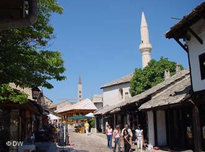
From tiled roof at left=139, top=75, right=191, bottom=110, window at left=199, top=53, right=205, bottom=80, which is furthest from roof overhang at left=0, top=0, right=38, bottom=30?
tiled roof at left=139, top=75, right=191, bottom=110

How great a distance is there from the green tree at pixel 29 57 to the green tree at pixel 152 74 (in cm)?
3033

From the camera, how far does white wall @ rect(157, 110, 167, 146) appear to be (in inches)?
680

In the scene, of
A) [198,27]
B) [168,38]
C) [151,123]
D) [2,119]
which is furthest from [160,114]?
[2,119]

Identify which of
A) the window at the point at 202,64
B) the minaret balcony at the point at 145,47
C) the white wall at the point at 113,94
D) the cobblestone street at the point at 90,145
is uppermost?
the minaret balcony at the point at 145,47

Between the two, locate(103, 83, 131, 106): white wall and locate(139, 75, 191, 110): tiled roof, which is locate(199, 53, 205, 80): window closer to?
locate(139, 75, 191, 110): tiled roof

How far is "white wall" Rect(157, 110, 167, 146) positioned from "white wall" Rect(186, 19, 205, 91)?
17.9ft

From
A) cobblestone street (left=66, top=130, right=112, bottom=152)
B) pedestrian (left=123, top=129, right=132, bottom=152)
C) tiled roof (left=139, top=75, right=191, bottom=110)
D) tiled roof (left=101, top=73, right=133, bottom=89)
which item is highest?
tiled roof (left=101, top=73, right=133, bottom=89)

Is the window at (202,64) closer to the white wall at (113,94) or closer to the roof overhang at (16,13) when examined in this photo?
the roof overhang at (16,13)

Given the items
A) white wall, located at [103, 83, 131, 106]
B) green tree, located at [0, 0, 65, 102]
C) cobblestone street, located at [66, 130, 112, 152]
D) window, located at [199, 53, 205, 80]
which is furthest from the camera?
white wall, located at [103, 83, 131, 106]

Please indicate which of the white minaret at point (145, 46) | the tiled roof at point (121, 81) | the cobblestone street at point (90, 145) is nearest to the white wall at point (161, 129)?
the cobblestone street at point (90, 145)

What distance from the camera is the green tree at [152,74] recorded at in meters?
39.9

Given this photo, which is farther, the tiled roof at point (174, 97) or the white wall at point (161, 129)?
the white wall at point (161, 129)

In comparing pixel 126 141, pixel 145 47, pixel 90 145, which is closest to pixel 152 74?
pixel 145 47

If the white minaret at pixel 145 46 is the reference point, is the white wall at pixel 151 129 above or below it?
below
